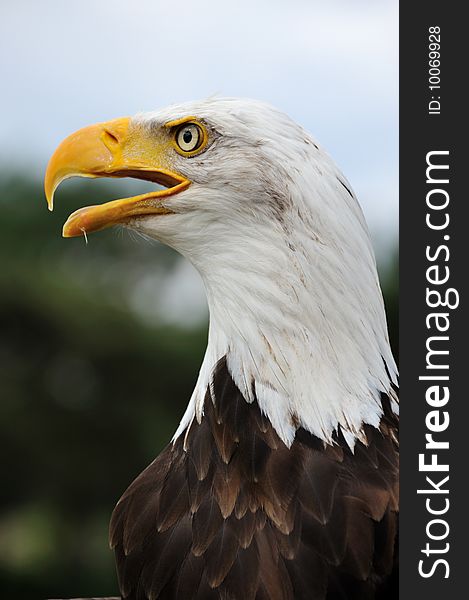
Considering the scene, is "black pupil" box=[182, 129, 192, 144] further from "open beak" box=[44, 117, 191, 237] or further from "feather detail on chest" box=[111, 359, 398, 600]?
"feather detail on chest" box=[111, 359, 398, 600]

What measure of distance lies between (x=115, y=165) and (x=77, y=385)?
1196cm

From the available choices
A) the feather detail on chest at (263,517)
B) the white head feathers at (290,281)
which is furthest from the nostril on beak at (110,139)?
the feather detail on chest at (263,517)

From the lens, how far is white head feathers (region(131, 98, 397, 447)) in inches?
116

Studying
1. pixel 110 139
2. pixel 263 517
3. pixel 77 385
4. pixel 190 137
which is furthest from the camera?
pixel 77 385

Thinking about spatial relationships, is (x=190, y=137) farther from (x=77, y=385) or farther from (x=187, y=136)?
(x=77, y=385)

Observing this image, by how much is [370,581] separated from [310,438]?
1.51 ft

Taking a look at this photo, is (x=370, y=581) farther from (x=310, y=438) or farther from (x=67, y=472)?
(x=67, y=472)

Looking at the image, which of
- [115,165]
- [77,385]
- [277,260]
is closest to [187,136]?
[115,165]

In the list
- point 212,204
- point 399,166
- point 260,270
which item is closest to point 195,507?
point 260,270

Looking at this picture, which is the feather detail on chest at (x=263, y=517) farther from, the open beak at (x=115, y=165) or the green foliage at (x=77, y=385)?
the green foliage at (x=77, y=385)

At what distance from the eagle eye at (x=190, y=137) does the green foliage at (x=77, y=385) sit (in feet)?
34.7

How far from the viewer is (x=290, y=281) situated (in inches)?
117

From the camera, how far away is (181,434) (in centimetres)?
321

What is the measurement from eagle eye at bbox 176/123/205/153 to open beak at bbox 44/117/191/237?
0.06 metres
